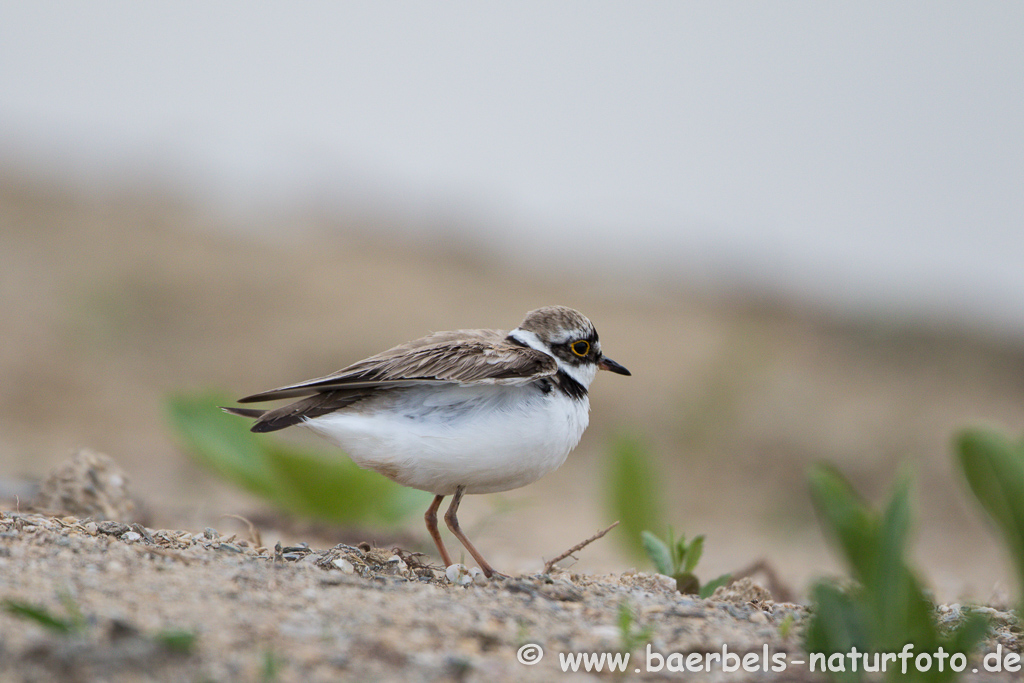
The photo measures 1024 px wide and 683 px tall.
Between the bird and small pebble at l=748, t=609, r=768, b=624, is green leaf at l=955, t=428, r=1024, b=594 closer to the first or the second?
small pebble at l=748, t=609, r=768, b=624

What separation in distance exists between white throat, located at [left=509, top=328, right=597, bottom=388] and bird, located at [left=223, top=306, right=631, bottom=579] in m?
0.44

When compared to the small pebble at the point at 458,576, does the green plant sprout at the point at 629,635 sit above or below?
above

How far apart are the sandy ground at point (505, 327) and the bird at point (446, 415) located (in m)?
2.70

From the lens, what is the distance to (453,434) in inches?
144

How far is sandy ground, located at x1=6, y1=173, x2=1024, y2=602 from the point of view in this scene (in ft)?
28.9

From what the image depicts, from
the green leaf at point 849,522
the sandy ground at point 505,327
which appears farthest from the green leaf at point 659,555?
the sandy ground at point 505,327

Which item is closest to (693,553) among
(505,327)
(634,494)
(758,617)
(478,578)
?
(758,617)

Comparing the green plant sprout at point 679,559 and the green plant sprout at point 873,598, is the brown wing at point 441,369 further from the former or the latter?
the green plant sprout at point 873,598

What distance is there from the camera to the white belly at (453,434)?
3.65 metres

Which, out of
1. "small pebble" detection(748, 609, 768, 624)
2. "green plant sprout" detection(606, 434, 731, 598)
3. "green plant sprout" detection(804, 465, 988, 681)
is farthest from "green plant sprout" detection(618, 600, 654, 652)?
"green plant sprout" detection(606, 434, 731, 598)

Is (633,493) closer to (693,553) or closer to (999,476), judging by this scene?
(693,553)

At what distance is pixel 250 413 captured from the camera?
4055 mm

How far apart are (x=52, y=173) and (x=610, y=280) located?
9.36 metres

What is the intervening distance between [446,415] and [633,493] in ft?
5.79
